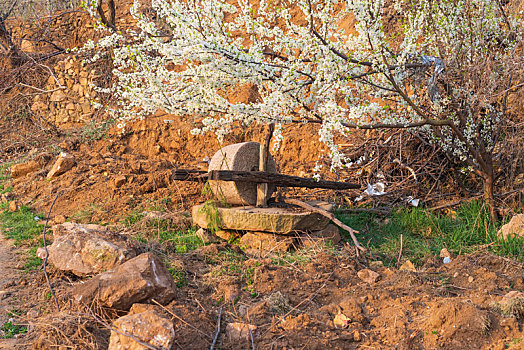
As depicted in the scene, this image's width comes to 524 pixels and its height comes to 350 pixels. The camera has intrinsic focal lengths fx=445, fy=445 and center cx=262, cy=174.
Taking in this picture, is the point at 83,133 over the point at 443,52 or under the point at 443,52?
under

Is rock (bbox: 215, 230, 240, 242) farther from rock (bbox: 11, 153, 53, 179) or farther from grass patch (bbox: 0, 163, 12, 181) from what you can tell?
grass patch (bbox: 0, 163, 12, 181)

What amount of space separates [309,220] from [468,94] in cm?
225

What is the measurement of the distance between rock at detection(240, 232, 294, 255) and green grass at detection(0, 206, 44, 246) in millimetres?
2560

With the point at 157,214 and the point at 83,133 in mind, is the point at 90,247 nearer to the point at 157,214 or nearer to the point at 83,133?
the point at 157,214

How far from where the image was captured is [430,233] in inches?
207

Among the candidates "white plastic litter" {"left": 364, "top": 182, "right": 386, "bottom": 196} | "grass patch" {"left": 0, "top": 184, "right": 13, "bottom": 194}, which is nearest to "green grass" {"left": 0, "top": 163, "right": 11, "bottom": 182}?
"grass patch" {"left": 0, "top": 184, "right": 13, "bottom": 194}

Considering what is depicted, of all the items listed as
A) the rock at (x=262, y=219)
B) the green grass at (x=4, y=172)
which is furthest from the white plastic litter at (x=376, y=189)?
the green grass at (x=4, y=172)

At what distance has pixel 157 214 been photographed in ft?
18.2

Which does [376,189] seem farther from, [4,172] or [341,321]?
[4,172]

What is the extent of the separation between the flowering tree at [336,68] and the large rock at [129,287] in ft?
5.91

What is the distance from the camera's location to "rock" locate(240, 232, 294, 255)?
4676mm

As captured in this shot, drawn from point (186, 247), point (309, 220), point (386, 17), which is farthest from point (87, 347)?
point (386, 17)

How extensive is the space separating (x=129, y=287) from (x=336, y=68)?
2.66 meters

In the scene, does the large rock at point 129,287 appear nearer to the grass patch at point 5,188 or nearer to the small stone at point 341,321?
the small stone at point 341,321
